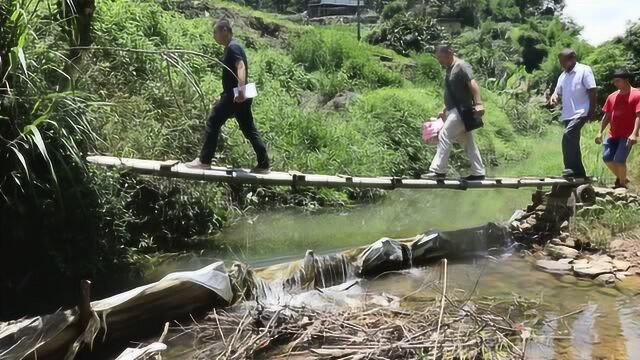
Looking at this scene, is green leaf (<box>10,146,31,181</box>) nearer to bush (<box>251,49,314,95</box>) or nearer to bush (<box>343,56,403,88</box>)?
bush (<box>251,49,314,95</box>)

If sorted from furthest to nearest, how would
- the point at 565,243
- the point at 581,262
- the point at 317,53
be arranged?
A: the point at 317,53
the point at 565,243
the point at 581,262

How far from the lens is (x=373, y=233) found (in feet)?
30.3

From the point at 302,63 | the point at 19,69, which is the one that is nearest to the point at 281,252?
the point at 19,69

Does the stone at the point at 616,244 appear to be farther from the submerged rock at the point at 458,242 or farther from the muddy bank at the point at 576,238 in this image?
the submerged rock at the point at 458,242

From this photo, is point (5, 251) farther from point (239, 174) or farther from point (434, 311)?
point (434, 311)

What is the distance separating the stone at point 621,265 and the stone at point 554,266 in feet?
1.52

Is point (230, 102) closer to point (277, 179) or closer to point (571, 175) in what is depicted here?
point (277, 179)

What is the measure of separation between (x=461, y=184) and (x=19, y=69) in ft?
15.7

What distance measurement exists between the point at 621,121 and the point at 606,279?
2.20 m

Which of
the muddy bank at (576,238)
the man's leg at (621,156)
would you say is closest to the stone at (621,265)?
the muddy bank at (576,238)

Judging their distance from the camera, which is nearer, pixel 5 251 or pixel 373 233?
pixel 5 251

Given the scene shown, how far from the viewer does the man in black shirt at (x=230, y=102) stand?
6.32 metres

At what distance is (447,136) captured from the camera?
24.5 feet

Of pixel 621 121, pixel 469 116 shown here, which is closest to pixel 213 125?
pixel 469 116
